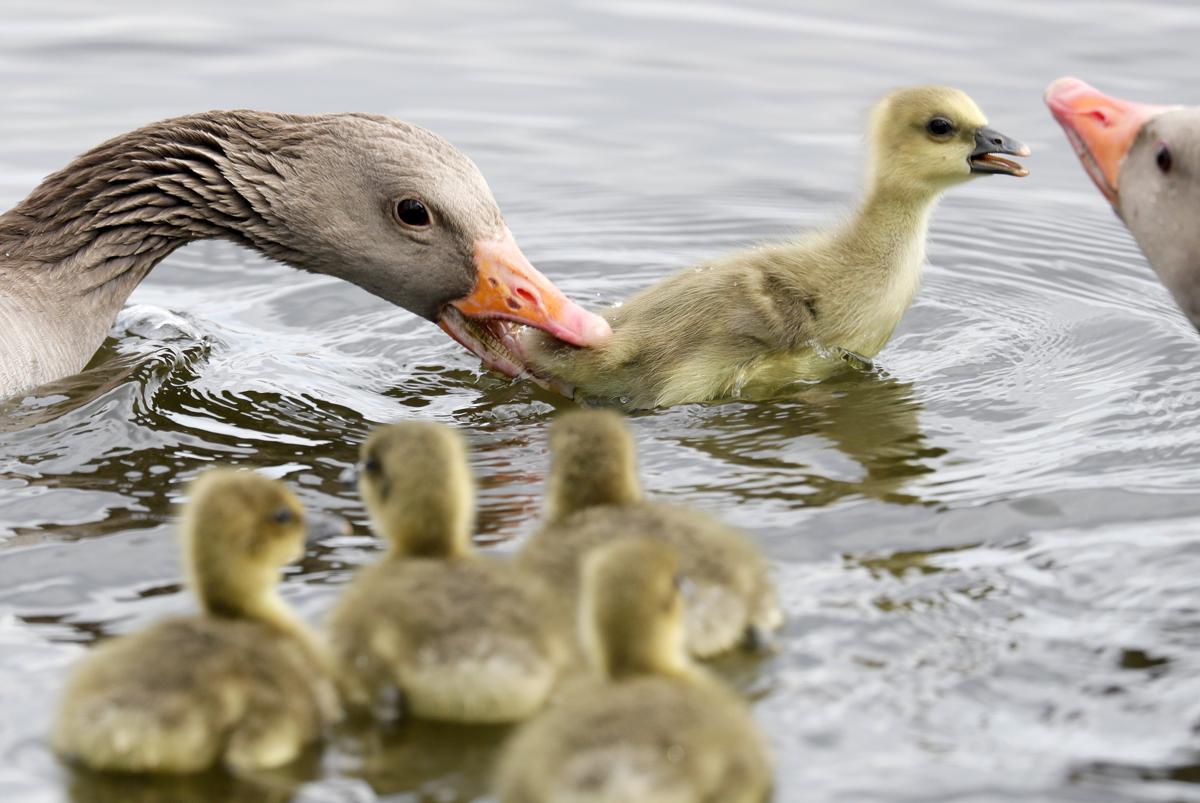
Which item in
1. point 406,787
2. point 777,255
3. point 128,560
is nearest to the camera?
point 406,787

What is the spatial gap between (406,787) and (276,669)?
1.56ft

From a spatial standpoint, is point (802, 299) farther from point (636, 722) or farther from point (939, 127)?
point (636, 722)

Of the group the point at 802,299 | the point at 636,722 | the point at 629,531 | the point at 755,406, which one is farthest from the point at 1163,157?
the point at 636,722

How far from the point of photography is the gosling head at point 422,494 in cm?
534

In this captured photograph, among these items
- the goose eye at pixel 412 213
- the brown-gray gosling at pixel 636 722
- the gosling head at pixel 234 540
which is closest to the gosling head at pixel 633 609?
the brown-gray gosling at pixel 636 722

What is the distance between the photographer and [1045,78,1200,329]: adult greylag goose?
290 inches

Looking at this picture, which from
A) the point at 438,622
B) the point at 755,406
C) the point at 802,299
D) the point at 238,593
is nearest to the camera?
the point at 438,622

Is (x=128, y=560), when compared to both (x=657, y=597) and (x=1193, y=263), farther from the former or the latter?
(x=1193, y=263)

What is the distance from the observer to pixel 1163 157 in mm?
7477

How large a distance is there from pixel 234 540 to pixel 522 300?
3735 mm

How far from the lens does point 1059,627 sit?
19.5ft

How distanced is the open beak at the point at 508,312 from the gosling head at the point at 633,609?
3886 millimetres

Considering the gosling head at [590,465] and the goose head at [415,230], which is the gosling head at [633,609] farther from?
the goose head at [415,230]

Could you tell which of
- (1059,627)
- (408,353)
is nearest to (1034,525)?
(1059,627)
